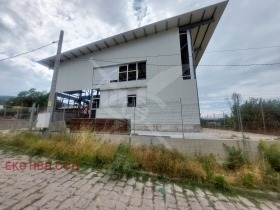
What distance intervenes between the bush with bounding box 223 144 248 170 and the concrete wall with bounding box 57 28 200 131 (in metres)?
4.29

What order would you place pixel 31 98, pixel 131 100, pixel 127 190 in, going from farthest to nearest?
pixel 31 98 → pixel 131 100 → pixel 127 190

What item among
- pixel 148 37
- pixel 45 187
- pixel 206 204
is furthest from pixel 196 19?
pixel 45 187

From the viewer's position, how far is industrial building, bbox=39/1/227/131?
32.3 ft

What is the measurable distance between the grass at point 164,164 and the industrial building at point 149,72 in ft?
16.1

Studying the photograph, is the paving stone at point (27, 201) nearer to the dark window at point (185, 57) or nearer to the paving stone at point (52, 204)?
the paving stone at point (52, 204)

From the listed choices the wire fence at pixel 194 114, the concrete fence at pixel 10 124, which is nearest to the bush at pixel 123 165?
the wire fence at pixel 194 114

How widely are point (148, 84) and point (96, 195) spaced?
9398 millimetres

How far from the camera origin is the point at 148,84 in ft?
36.7

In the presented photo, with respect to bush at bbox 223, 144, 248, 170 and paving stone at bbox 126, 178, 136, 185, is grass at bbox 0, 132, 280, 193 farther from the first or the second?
paving stone at bbox 126, 178, 136, 185

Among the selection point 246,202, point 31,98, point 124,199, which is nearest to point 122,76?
point 124,199

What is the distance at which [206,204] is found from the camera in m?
2.48

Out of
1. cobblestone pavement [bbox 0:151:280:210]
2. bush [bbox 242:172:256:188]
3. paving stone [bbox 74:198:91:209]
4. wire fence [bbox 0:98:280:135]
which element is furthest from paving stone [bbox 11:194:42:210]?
wire fence [bbox 0:98:280:135]

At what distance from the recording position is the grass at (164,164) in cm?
328

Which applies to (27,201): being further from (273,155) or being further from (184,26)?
(184,26)
